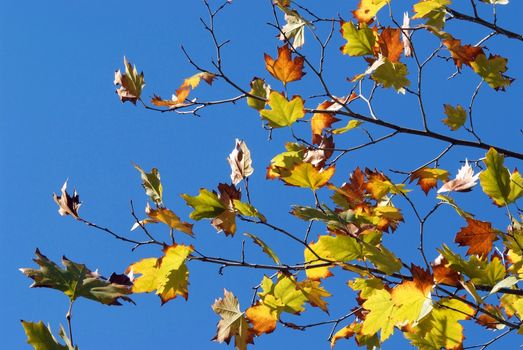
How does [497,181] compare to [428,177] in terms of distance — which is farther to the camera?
[428,177]

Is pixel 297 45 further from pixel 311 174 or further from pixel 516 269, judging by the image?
pixel 516 269

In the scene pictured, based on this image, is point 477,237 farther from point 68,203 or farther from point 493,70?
point 68,203

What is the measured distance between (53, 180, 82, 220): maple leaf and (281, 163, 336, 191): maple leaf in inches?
27.8

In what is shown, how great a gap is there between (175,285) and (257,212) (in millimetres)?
341

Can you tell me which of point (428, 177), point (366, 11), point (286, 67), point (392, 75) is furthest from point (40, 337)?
point (366, 11)

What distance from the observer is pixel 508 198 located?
1998mm

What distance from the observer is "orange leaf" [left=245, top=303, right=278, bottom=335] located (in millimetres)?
2287

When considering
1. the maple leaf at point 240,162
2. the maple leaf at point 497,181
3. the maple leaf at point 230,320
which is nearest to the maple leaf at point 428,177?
the maple leaf at point 497,181

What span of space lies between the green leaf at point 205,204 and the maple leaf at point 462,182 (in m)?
0.90

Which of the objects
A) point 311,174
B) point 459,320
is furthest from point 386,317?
point 311,174

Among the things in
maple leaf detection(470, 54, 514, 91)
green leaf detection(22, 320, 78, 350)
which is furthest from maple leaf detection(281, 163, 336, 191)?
maple leaf detection(470, 54, 514, 91)

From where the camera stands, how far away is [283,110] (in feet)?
7.36

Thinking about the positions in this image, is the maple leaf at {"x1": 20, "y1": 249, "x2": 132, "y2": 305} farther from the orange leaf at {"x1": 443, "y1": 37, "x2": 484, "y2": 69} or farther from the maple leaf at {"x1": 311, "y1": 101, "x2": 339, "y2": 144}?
the orange leaf at {"x1": 443, "y1": 37, "x2": 484, "y2": 69}

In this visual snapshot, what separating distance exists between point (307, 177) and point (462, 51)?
1085 millimetres
